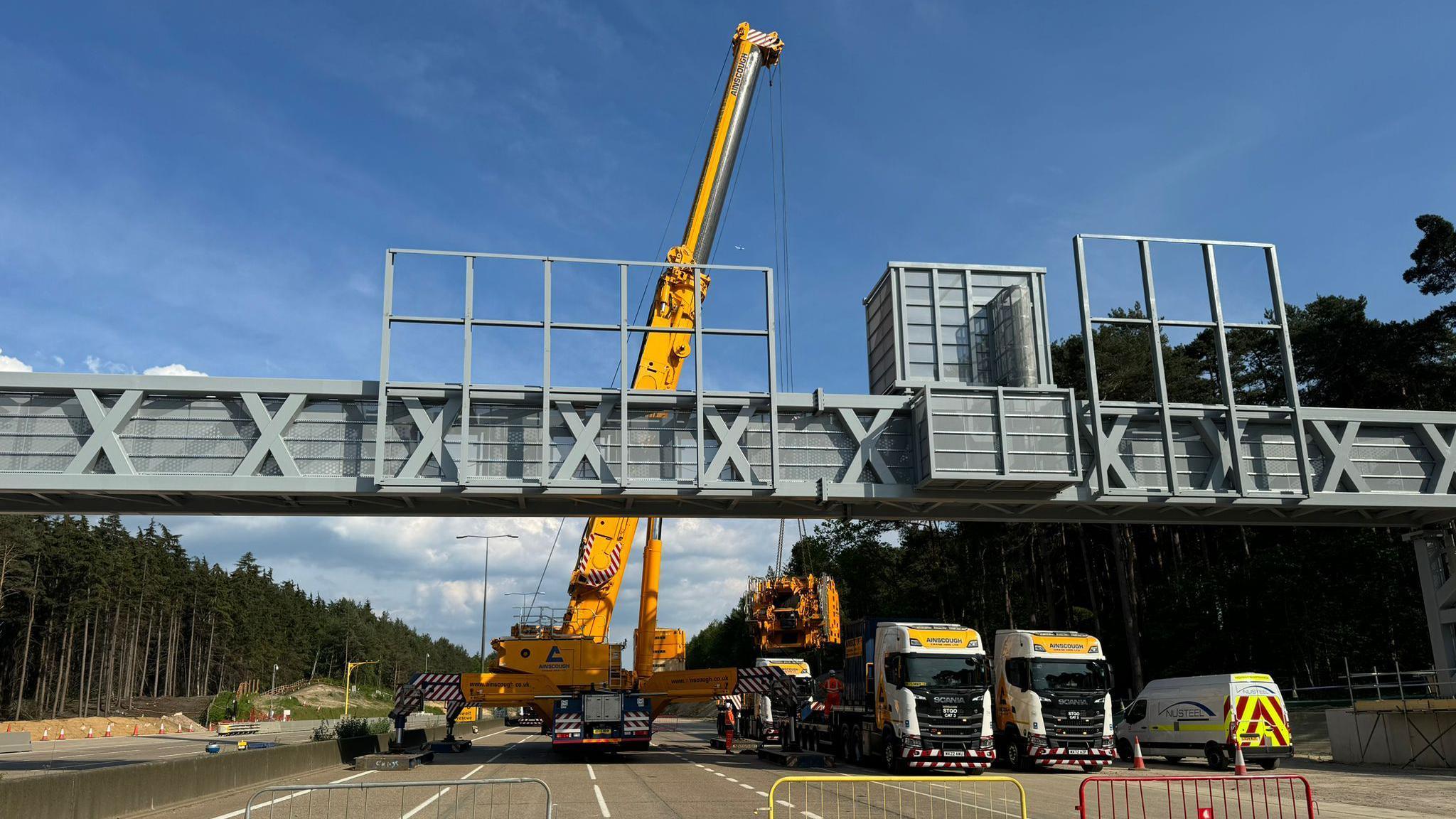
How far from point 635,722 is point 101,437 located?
14297mm

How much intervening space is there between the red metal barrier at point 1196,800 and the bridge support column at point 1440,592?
18.2 ft

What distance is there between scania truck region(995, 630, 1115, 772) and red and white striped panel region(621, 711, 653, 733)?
9075 millimetres

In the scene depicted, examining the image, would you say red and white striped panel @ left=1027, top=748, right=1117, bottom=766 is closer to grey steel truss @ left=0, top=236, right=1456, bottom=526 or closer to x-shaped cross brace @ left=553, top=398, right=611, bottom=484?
grey steel truss @ left=0, top=236, right=1456, bottom=526

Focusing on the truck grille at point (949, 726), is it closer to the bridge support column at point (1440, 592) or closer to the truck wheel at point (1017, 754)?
the truck wheel at point (1017, 754)

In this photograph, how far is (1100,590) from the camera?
56344mm

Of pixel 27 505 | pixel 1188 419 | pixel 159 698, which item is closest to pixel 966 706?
pixel 1188 419

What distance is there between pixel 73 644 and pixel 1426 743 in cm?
10773

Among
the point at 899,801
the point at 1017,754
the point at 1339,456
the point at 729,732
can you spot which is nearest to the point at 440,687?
the point at 729,732

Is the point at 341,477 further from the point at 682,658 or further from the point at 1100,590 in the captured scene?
the point at 1100,590

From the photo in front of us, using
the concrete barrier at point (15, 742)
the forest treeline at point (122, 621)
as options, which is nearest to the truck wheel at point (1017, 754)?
the concrete barrier at point (15, 742)

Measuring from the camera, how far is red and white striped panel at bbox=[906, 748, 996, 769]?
21344 millimetres

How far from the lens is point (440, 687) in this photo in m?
25.6

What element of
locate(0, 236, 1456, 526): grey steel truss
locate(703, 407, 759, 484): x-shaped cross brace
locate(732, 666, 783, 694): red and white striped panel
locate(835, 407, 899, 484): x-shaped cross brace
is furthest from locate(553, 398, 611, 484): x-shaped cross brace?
locate(732, 666, 783, 694): red and white striped panel

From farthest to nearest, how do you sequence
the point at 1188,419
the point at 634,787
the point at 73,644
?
1. the point at 73,644
2. the point at 1188,419
3. the point at 634,787
